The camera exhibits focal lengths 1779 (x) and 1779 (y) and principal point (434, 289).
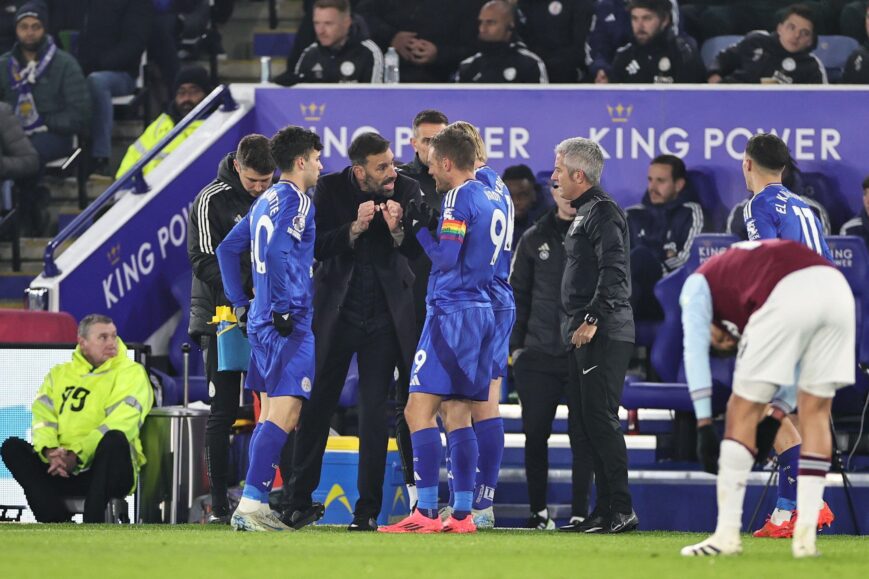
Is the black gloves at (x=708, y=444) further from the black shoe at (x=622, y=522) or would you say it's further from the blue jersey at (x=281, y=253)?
the blue jersey at (x=281, y=253)

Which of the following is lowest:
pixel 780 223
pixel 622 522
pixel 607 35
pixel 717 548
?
pixel 622 522

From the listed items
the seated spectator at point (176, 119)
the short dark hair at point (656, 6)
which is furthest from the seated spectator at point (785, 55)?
the seated spectator at point (176, 119)

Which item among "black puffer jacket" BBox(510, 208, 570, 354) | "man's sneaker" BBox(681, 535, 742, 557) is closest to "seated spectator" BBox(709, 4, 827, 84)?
"black puffer jacket" BBox(510, 208, 570, 354)

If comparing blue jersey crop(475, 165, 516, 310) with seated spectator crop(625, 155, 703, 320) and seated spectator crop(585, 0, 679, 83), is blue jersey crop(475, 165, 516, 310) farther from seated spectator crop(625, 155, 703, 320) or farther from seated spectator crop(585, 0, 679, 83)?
seated spectator crop(585, 0, 679, 83)

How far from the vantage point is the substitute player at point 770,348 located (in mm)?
7020

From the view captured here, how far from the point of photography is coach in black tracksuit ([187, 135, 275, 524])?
9914 millimetres

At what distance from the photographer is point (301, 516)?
368 inches

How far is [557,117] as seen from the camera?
13.0 m

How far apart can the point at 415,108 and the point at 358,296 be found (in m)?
3.87

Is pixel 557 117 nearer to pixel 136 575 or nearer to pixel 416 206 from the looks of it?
pixel 416 206

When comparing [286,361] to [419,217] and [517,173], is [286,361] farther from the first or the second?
[517,173]

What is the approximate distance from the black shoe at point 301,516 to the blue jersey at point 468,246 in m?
1.32

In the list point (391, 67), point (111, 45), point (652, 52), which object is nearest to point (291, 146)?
point (391, 67)

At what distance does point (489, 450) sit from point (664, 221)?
377 centimetres
